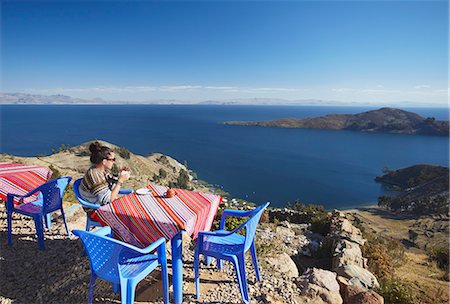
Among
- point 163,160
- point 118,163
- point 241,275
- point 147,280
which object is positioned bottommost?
point 163,160

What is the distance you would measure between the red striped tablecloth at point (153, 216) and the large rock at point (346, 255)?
213 cm

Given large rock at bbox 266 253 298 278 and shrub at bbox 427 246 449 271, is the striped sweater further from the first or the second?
shrub at bbox 427 246 449 271

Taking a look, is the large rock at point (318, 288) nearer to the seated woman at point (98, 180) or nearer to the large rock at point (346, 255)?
the large rock at point (346, 255)

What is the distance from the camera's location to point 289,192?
43656 millimetres

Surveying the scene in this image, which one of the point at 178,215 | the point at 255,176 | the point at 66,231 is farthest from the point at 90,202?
the point at 255,176

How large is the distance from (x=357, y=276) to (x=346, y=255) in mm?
588

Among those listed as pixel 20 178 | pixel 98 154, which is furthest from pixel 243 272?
pixel 20 178

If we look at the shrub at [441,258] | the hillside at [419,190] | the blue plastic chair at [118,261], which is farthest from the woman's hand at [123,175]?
the hillside at [419,190]

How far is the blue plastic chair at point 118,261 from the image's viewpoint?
1978mm

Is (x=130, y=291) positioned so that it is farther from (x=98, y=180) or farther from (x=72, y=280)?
(x=98, y=180)

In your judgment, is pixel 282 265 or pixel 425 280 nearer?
pixel 282 265

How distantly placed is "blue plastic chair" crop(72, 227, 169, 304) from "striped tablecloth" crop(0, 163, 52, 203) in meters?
1.92

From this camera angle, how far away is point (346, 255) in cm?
393

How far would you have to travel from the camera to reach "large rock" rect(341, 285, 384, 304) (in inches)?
108
